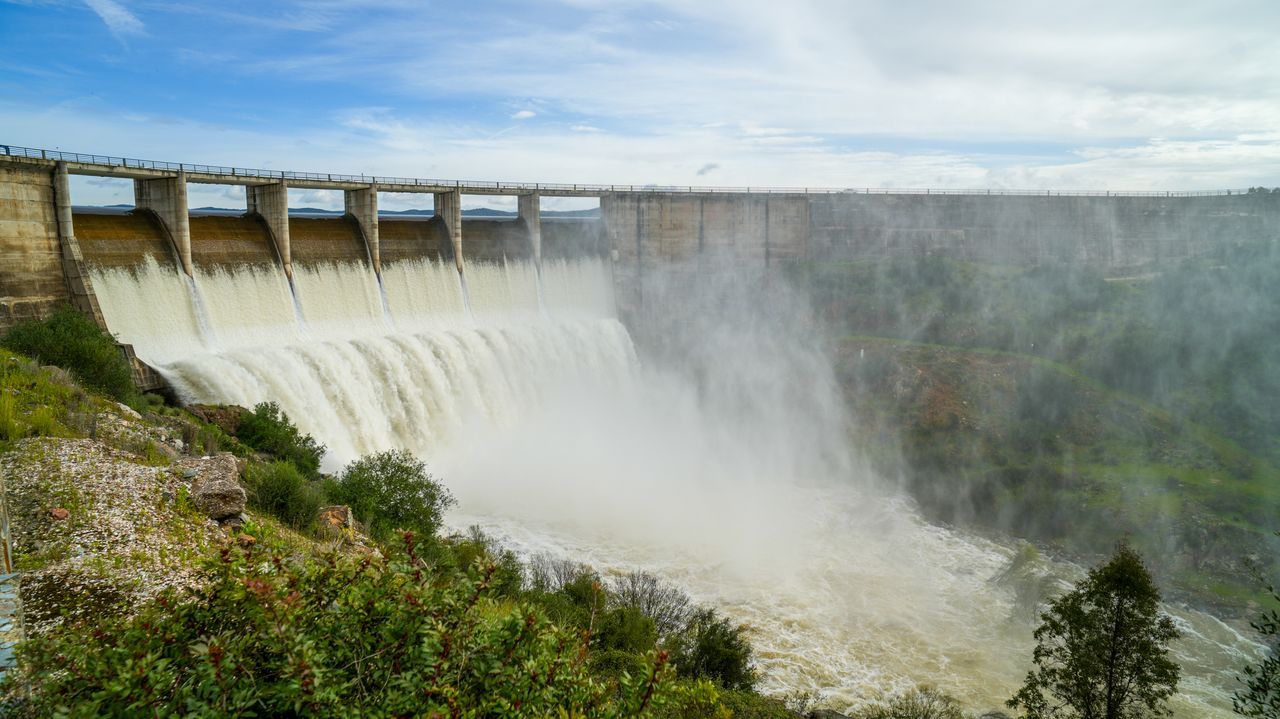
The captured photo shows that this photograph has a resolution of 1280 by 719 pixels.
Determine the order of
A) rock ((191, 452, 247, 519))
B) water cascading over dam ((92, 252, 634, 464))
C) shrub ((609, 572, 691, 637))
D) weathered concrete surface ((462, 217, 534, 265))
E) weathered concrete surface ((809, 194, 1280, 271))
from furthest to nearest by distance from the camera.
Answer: weathered concrete surface ((809, 194, 1280, 271)) → weathered concrete surface ((462, 217, 534, 265)) → water cascading over dam ((92, 252, 634, 464)) → shrub ((609, 572, 691, 637)) → rock ((191, 452, 247, 519))

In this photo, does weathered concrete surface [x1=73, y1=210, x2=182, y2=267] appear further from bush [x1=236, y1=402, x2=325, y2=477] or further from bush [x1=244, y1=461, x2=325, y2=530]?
bush [x1=244, y1=461, x2=325, y2=530]

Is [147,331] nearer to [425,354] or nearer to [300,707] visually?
[425,354]

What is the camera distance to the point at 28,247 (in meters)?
24.4

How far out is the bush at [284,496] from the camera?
16.2 metres

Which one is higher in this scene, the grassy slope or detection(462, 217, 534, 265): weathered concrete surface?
detection(462, 217, 534, 265): weathered concrete surface

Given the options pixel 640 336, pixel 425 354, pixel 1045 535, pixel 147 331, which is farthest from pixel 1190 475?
pixel 147 331

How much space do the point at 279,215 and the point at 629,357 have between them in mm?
22314

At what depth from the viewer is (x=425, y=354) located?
3422 centimetres

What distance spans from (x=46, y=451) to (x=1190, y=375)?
5142 cm

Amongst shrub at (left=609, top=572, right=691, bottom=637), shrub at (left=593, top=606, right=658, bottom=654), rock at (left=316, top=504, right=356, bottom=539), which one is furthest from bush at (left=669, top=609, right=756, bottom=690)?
rock at (left=316, top=504, right=356, bottom=539)

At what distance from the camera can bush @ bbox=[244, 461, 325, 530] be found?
16156 millimetres

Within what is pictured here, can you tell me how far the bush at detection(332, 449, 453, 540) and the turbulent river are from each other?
5242 mm

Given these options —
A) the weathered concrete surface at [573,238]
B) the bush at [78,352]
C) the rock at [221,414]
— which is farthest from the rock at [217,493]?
the weathered concrete surface at [573,238]

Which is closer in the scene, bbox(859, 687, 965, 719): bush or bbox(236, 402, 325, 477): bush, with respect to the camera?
bbox(859, 687, 965, 719): bush
